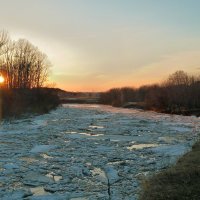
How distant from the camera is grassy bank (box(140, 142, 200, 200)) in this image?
673cm

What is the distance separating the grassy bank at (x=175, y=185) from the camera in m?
6.73

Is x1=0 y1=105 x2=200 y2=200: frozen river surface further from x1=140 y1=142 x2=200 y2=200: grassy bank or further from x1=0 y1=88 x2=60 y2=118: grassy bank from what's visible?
x1=0 y1=88 x2=60 y2=118: grassy bank

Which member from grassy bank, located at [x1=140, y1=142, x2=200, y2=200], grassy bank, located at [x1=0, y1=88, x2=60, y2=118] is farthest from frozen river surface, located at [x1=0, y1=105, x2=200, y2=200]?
grassy bank, located at [x1=0, y1=88, x2=60, y2=118]

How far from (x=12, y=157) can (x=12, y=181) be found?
3130 mm

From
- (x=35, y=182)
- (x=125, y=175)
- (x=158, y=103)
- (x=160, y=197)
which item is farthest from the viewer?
(x=158, y=103)

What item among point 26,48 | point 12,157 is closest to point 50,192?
point 12,157

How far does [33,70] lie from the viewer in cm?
7531

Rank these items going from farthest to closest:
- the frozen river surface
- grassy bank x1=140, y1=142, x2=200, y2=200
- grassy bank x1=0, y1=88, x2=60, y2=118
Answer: grassy bank x1=0, y1=88, x2=60, y2=118, the frozen river surface, grassy bank x1=140, y1=142, x2=200, y2=200

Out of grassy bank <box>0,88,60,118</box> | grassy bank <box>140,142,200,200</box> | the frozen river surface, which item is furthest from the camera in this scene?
grassy bank <box>0,88,60,118</box>

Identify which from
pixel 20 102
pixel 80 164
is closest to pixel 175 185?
pixel 80 164

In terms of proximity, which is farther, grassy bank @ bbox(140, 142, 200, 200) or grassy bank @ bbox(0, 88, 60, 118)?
grassy bank @ bbox(0, 88, 60, 118)

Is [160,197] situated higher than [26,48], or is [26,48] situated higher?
[26,48]

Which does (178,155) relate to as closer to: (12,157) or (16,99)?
(12,157)

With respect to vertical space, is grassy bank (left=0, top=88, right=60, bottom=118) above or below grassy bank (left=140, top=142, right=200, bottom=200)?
above
